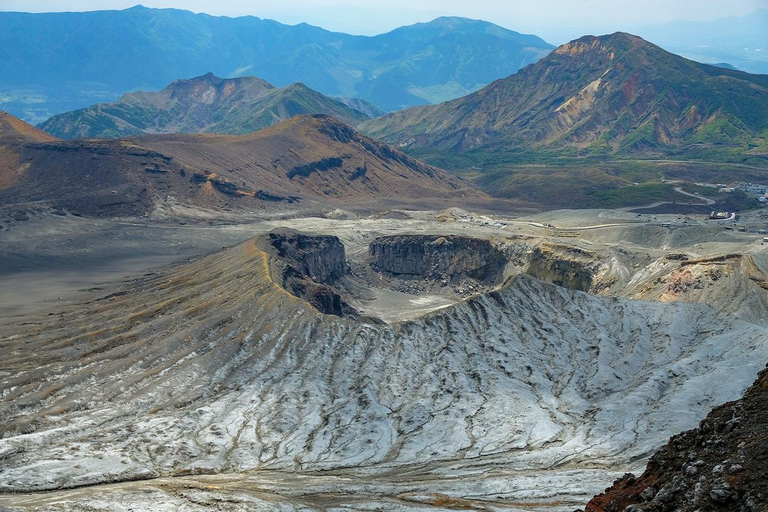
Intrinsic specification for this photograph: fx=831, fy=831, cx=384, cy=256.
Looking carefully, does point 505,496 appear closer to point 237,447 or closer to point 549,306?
point 237,447

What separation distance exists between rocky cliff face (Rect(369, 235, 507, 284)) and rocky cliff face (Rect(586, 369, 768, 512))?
113m

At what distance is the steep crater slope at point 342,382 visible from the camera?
67.4 m

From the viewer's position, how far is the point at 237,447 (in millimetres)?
69625

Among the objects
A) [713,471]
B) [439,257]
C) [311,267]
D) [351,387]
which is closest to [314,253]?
[311,267]

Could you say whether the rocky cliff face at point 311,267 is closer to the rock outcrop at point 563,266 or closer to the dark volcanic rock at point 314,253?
the dark volcanic rock at point 314,253

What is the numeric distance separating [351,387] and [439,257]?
8027cm

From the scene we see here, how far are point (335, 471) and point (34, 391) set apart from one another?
31161 mm

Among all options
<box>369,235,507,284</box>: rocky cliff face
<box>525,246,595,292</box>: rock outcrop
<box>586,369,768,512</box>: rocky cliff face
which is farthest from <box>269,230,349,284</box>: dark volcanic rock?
<box>586,369,768,512</box>: rocky cliff face

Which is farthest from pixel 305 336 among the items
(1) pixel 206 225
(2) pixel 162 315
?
(1) pixel 206 225

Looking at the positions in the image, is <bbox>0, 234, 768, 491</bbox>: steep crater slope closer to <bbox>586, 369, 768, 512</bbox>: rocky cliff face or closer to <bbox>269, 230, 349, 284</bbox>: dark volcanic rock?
<bbox>269, 230, 349, 284</bbox>: dark volcanic rock

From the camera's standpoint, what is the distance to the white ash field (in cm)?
5912

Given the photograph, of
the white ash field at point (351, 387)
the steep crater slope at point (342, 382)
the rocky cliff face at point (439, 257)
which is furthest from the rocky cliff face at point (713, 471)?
the rocky cliff face at point (439, 257)

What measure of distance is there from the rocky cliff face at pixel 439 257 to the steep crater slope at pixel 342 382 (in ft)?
181

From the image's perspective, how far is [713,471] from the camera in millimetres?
32969
